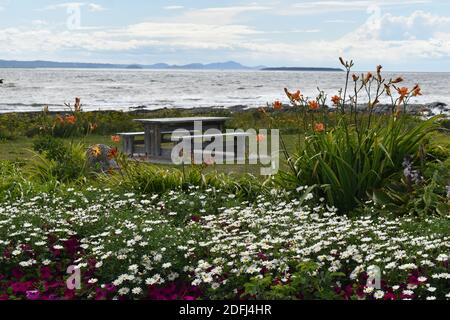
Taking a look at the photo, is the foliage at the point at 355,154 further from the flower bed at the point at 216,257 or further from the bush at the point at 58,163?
the bush at the point at 58,163

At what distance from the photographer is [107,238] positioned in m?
6.30

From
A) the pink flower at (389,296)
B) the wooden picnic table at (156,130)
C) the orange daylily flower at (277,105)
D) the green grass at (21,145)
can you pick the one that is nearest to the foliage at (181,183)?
the orange daylily flower at (277,105)

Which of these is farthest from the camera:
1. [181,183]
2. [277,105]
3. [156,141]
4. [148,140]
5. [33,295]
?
[148,140]

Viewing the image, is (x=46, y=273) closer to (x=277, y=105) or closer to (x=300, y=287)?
(x=300, y=287)

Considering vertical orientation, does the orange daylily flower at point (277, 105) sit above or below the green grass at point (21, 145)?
above

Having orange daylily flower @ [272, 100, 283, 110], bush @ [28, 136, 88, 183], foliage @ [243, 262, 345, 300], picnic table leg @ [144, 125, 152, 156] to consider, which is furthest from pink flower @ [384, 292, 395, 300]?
picnic table leg @ [144, 125, 152, 156]

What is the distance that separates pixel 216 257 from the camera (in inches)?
229

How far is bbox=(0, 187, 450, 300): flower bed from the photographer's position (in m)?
5.02

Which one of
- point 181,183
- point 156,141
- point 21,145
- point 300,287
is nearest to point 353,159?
point 181,183

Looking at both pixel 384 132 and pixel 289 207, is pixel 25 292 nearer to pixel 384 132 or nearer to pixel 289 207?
pixel 289 207

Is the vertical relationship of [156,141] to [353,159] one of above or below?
below

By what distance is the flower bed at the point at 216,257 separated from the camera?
5023 millimetres

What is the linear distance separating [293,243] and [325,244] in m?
0.37

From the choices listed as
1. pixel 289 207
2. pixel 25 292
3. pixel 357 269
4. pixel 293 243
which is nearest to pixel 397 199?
pixel 289 207
